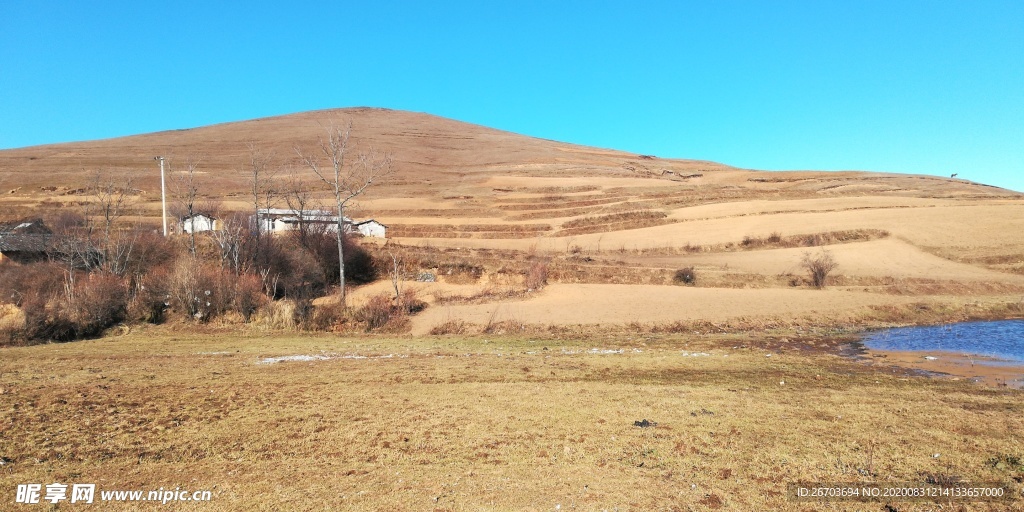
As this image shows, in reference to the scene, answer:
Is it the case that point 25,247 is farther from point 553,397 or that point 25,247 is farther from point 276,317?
point 553,397

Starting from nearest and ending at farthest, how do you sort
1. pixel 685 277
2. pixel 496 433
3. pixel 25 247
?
pixel 496 433
pixel 25 247
pixel 685 277

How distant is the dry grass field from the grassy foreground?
0.15 feet

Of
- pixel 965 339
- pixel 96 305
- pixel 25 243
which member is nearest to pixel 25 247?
pixel 25 243

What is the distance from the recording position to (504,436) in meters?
7.66

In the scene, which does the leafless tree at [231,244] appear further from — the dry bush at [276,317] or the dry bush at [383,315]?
the dry bush at [383,315]

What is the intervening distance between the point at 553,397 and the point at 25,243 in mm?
36722

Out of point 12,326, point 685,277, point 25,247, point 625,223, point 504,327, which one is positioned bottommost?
point 504,327

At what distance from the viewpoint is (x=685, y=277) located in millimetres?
34031

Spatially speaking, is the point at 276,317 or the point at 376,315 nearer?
the point at 276,317

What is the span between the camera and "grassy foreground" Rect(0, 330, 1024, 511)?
5.89 meters

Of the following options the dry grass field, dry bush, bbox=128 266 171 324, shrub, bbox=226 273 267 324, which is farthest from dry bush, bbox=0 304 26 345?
shrub, bbox=226 273 267 324

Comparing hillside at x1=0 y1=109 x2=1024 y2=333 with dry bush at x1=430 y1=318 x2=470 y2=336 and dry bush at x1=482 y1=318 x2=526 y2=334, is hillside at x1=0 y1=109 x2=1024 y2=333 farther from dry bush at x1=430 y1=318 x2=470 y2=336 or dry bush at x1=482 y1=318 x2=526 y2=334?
dry bush at x1=482 y1=318 x2=526 y2=334

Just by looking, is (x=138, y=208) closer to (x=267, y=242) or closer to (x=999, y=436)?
(x=267, y=242)

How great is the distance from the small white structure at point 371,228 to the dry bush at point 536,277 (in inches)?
1082
